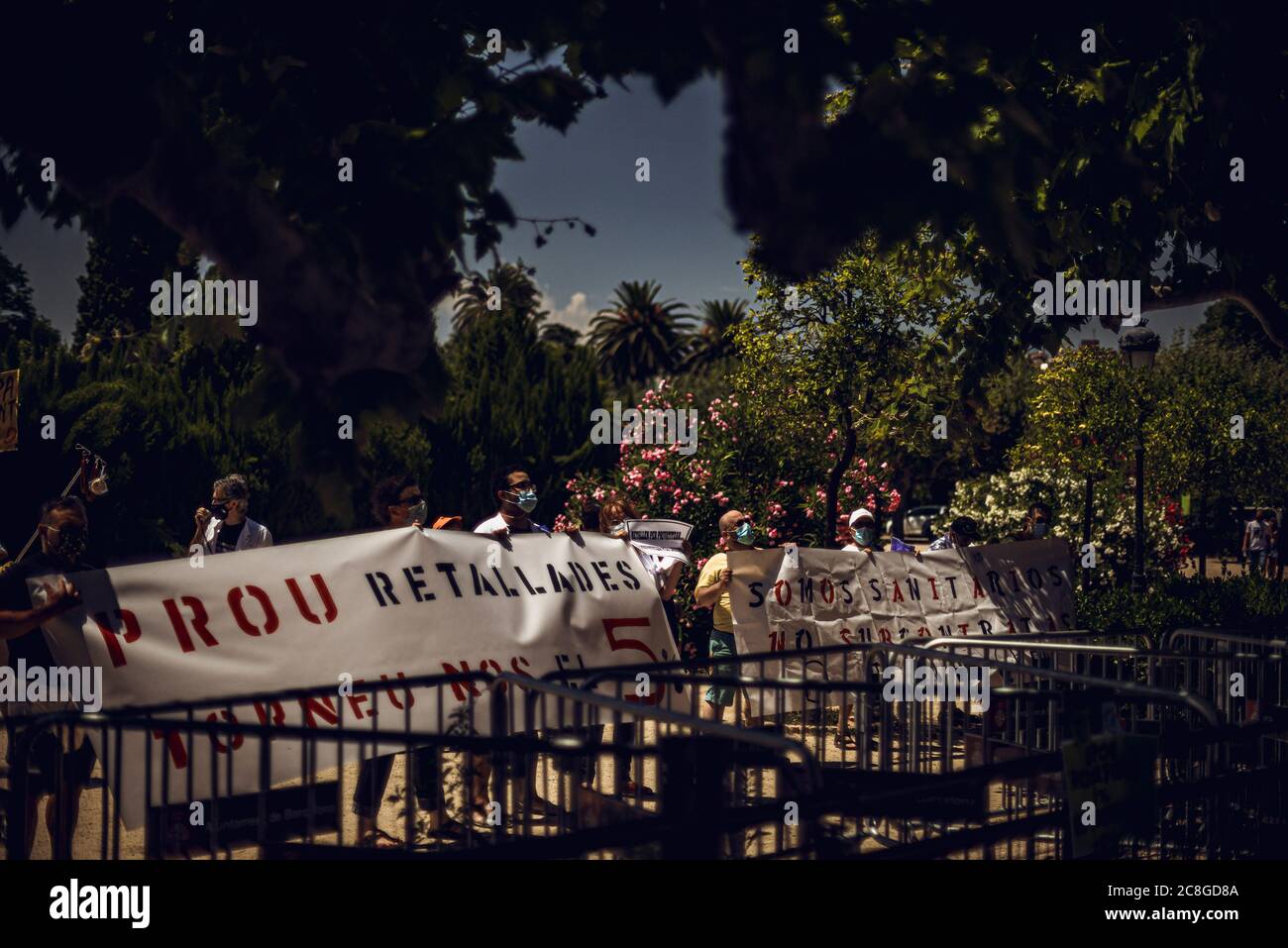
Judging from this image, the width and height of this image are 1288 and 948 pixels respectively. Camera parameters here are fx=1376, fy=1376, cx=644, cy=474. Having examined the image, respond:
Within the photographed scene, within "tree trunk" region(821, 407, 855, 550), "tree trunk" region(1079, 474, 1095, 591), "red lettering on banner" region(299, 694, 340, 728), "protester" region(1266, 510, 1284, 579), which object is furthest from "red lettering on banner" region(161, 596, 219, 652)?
"protester" region(1266, 510, 1284, 579)

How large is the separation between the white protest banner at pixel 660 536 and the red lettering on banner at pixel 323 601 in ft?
12.2

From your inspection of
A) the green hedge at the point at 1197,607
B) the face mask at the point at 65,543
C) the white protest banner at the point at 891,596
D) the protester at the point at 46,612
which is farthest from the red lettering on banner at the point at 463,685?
the green hedge at the point at 1197,607

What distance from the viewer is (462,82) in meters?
5.26

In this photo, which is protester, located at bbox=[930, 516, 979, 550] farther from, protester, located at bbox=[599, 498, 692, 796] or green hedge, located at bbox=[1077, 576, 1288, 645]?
protester, located at bbox=[599, 498, 692, 796]

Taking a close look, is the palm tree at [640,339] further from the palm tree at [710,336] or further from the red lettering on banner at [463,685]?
the red lettering on banner at [463,685]

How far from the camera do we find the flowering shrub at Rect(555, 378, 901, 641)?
50.7 feet

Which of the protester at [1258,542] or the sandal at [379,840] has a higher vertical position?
the protester at [1258,542]

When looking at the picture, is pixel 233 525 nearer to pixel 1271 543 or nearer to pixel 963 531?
pixel 963 531

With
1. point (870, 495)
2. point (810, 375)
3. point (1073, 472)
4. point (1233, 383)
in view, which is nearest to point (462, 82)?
point (810, 375)

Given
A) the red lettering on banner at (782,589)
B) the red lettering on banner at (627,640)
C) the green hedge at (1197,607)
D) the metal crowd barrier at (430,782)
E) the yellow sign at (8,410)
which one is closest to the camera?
the metal crowd barrier at (430,782)

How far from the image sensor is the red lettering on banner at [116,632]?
6.44m

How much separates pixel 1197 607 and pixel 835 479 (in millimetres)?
4479
